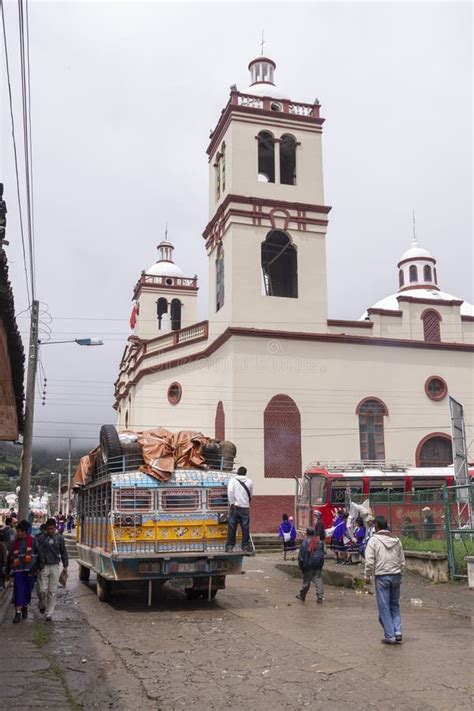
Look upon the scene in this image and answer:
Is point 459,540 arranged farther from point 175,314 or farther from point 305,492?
point 175,314

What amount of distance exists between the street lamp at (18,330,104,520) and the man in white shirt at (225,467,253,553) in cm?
817

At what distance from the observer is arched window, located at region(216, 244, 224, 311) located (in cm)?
3191

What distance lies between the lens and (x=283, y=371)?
1150 inches

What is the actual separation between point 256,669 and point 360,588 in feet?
28.2

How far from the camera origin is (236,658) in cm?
771

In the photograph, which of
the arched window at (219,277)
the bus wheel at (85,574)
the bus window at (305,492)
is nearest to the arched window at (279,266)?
the arched window at (219,277)

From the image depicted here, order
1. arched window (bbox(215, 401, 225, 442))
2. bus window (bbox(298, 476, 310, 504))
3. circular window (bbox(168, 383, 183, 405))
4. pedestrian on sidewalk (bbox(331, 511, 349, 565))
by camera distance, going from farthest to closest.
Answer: circular window (bbox(168, 383, 183, 405)) → arched window (bbox(215, 401, 225, 442)) → bus window (bbox(298, 476, 310, 504)) → pedestrian on sidewalk (bbox(331, 511, 349, 565))

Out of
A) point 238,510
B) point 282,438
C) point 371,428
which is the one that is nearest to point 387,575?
point 238,510

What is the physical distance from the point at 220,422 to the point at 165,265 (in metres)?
22.2

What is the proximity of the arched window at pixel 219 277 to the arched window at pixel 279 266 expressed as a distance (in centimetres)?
204

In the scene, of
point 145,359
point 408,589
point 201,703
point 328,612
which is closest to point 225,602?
point 328,612

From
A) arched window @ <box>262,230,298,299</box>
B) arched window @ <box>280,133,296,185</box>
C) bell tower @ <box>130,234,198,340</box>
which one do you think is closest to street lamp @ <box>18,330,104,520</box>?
arched window @ <box>262,230,298,299</box>

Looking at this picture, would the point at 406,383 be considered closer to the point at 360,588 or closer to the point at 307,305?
the point at 307,305

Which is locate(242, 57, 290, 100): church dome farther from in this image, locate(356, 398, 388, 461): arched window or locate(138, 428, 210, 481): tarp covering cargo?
locate(138, 428, 210, 481): tarp covering cargo
